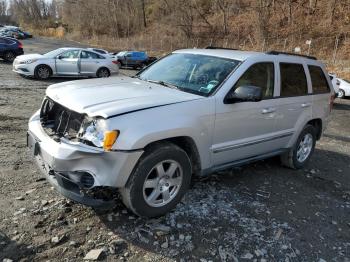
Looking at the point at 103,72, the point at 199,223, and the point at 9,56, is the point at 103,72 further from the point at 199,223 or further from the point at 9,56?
the point at 199,223

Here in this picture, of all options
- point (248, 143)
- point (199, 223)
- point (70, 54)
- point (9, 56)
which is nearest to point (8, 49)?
point (9, 56)

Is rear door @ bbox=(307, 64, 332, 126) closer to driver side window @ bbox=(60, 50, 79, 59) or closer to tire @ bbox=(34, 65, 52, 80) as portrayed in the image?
tire @ bbox=(34, 65, 52, 80)

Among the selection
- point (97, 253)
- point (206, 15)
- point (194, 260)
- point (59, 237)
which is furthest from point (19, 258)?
point (206, 15)

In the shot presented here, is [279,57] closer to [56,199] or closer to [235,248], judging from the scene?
[235,248]

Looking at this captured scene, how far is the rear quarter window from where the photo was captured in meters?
6.28

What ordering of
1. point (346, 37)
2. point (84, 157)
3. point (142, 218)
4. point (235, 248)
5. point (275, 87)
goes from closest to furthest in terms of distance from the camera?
1. point (84, 157)
2. point (235, 248)
3. point (142, 218)
4. point (275, 87)
5. point (346, 37)

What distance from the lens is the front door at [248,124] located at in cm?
455

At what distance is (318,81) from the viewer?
6.43 metres

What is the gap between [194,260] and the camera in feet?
11.7

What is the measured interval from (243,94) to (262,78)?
3.04ft

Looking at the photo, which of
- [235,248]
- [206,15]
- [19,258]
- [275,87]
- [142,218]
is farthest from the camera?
[206,15]

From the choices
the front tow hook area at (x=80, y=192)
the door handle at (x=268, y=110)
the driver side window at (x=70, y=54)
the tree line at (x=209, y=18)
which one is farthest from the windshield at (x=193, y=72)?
the tree line at (x=209, y=18)

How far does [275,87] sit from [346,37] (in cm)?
3111

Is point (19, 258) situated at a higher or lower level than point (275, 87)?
lower
